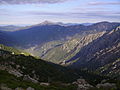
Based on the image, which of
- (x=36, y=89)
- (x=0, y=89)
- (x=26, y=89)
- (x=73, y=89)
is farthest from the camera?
(x=73, y=89)

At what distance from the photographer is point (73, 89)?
299 feet

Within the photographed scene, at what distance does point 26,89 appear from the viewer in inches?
2608

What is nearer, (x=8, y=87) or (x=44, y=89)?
(x=8, y=87)

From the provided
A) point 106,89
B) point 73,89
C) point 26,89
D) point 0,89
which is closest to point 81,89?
point 73,89

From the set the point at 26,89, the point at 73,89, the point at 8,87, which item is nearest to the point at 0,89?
the point at 8,87

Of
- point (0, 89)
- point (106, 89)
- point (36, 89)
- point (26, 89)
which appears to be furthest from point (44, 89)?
point (106, 89)

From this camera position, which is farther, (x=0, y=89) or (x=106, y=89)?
(x=106, y=89)

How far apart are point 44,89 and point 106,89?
112ft

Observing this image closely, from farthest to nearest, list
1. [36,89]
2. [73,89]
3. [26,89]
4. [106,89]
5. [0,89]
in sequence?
1. [106,89]
2. [73,89]
3. [36,89]
4. [26,89]
5. [0,89]

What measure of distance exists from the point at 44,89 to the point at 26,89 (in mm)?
10934

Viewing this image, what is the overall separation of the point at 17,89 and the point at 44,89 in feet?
46.5

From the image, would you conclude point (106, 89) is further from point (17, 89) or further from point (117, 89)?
point (17, 89)

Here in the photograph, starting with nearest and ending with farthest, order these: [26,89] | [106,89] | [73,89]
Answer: [26,89] < [73,89] < [106,89]

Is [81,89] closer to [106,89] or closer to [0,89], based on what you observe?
[106,89]
